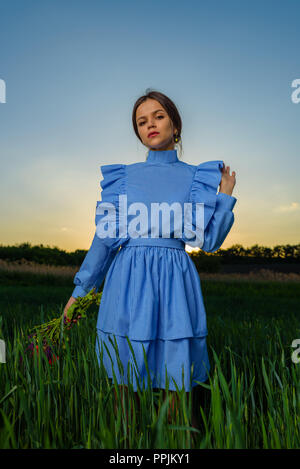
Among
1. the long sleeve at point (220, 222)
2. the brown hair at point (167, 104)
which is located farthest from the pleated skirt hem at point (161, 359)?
the brown hair at point (167, 104)

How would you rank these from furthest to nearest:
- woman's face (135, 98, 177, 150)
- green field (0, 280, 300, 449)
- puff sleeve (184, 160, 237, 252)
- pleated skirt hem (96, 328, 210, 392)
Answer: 1. woman's face (135, 98, 177, 150)
2. puff sleeve (184, 160, 237, 252)
3. pleated skirt hem (96, 328, 210, 392)
4. green field (0, 280, 300, 449)

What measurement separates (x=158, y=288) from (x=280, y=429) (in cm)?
67

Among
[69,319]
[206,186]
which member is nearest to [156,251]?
[206,186]

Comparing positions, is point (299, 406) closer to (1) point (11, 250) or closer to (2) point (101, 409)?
(2) point (101, 409)

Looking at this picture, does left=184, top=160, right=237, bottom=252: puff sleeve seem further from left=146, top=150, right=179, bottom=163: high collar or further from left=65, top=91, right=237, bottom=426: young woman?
left=146, top=150, right=179, bottom=163: high collar

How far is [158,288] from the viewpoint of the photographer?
5.00 feet

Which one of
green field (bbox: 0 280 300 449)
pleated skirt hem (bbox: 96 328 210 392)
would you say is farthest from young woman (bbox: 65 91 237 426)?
green field (bbox: 0 280 300 449)

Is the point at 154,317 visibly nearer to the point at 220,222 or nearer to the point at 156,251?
the point at 156,251

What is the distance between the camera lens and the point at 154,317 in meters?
1.46

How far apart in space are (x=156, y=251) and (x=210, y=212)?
0.93 feet

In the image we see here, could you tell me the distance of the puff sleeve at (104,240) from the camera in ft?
5.52

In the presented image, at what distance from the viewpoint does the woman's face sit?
5.51ft

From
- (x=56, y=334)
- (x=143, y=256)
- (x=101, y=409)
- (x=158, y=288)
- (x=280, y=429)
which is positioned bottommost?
(x=280, y=429)
